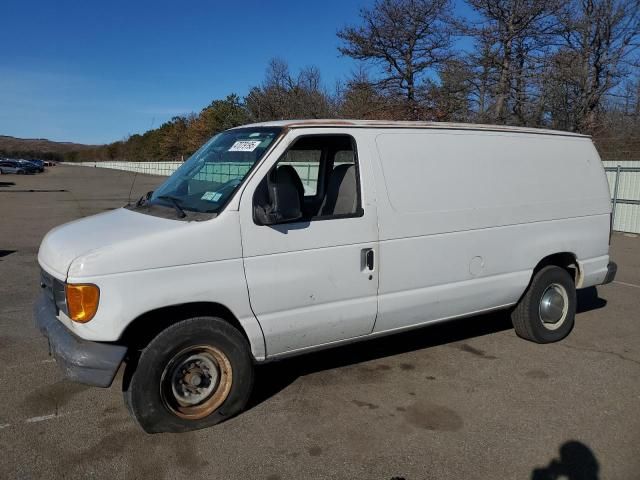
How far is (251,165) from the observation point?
3820mm

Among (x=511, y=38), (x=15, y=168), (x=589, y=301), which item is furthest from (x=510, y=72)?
(x=15, y=168)

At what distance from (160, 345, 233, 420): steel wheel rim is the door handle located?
Answer: 49.8 inches

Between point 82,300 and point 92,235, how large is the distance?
1.82 feet

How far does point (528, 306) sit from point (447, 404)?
5.65 ft

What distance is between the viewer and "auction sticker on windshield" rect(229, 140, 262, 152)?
4011 mm

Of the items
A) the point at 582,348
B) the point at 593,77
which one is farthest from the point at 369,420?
the point at 593,77

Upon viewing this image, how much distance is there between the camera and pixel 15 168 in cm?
6225

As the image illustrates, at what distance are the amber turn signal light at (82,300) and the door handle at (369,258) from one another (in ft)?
6.27

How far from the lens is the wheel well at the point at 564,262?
546cm

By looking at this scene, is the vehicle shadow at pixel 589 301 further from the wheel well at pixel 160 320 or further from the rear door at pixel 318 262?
the wheel well at pixel 160 320

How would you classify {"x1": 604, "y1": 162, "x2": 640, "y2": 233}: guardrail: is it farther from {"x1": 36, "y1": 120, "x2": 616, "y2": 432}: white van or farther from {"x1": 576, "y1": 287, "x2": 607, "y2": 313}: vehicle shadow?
{"x1": 36, "y1": 120, "x2": 616, "y2": 432}: white van

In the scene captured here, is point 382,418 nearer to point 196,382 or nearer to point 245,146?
point 196,382

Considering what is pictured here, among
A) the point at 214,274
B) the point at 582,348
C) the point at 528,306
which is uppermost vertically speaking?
the point at 214,274

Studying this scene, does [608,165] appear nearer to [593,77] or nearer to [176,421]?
[593,77]
